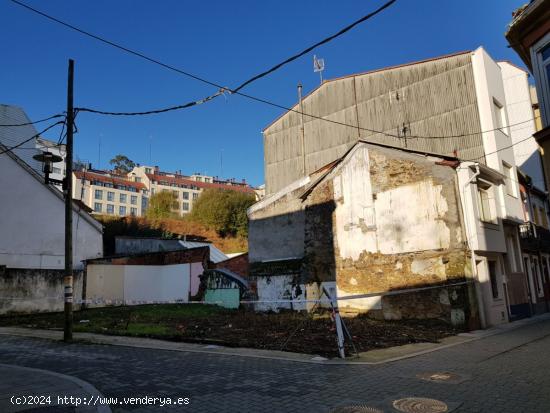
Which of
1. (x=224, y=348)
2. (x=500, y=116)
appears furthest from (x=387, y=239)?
(x=500, y=116)

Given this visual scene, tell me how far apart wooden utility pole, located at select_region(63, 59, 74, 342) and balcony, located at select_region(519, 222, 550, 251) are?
772 inches

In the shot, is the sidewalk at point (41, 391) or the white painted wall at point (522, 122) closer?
the sidewalk at point (41, 391)

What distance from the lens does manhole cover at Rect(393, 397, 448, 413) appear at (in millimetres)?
5050

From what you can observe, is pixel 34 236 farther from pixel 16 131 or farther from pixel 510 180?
pixel 510 180

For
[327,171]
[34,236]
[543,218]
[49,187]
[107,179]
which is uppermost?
[107,179]

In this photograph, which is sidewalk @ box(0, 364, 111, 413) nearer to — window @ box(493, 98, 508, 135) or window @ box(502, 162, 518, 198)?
window @ box(502, 162, 518, 198)

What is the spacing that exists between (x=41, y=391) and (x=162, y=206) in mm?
51593

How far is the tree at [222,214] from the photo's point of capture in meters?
49.3

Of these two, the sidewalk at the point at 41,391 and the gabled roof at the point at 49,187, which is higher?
the gabled roof at the point at 49,187

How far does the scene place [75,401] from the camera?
555cm

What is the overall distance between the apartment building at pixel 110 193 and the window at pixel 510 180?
62.9 meters

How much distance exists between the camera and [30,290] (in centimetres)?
2042

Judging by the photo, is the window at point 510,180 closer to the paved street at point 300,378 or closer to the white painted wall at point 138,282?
the paved street at point 300,378

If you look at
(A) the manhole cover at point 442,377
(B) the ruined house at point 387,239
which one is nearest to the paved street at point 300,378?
(A) the manhole cover at point 442,377
